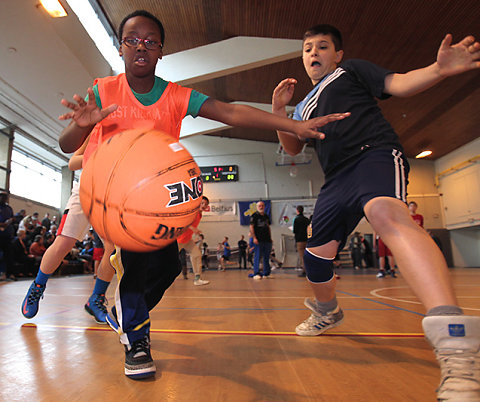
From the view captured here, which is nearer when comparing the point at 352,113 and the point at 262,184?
the point at 352,113

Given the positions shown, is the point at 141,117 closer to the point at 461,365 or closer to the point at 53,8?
the point at 461,365

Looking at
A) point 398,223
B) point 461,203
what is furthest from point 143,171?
point 461,203

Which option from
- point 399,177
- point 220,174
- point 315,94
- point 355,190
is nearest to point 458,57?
point 399,177

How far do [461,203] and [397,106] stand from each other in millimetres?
6063

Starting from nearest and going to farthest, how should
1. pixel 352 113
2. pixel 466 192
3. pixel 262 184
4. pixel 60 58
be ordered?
pixel 352 113 → pixel 60 58 → pixel 466 192 → pixel 262 184

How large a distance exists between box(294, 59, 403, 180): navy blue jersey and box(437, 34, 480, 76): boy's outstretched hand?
0.92ft

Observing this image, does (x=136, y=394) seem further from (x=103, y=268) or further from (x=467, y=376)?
(x=103, y=268)

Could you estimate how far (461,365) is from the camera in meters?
0.78

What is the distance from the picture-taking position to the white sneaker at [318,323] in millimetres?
1640

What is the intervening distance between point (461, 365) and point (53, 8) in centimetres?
754

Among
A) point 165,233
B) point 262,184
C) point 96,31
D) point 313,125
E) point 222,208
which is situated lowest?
point 165,233

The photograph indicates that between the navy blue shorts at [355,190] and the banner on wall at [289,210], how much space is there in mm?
13885

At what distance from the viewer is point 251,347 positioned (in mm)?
1414

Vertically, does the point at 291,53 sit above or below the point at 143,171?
above
